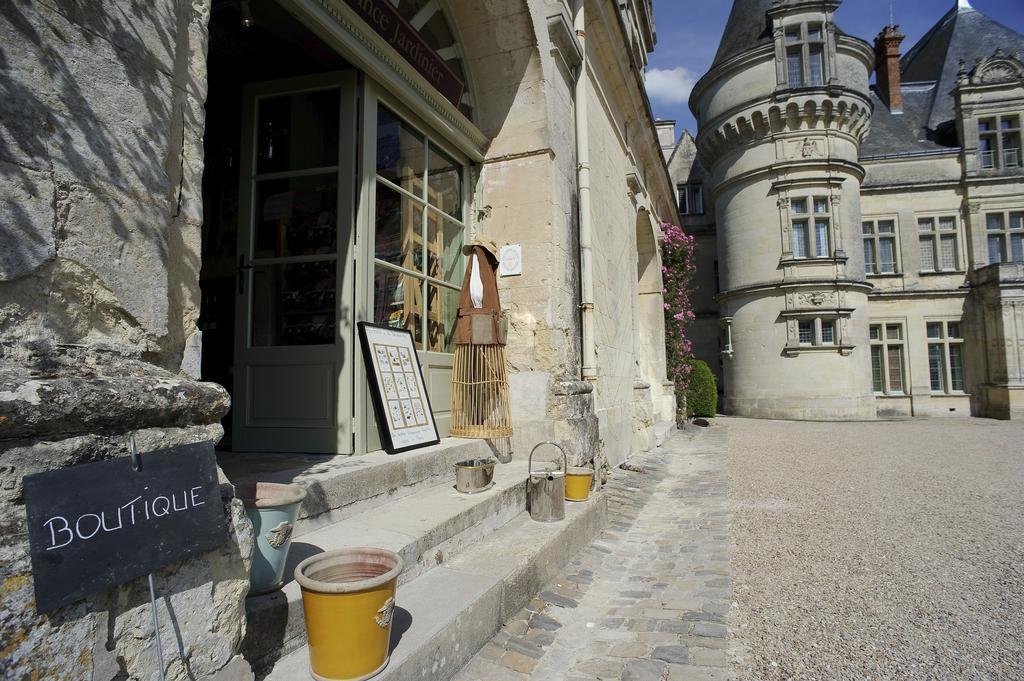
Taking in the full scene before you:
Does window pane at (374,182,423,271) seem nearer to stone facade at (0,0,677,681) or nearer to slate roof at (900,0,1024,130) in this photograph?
stone facade at (0,0,677,681)

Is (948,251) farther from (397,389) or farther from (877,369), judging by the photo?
(397,389)

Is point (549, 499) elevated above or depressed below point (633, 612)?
above

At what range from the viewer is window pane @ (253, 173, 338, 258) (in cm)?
384

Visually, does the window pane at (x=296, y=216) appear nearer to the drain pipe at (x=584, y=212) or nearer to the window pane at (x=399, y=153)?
the window pane at (x=399, y=153)

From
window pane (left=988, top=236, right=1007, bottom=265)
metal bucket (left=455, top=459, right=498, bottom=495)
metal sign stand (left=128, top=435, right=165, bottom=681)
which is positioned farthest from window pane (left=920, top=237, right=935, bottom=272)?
metal sign stand (left=128, top=435, right=165, bottom=681)

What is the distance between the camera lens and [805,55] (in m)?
17.4

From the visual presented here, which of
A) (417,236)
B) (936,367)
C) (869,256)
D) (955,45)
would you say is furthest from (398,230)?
(955,45)

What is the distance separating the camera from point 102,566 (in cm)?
129

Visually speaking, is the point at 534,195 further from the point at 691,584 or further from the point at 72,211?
the point at 72,211

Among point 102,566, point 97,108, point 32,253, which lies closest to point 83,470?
point 102,566

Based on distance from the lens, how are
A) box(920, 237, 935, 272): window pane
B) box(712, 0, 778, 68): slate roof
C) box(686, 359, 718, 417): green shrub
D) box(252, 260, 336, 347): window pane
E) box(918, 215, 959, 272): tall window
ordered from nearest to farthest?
box(252, 260, 336, 347): window pane, box(686, 359, 718, 417): green shrub, box(712, 0, 778, 68): slate roof, box(918, 215, 959, 272): tall window, box(920, 237, 935, 272): window pane

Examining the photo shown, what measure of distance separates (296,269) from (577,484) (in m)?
2.47

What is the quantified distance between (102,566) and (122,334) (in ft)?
2.01

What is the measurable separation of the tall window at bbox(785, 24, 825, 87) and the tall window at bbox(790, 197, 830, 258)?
3.65 metres
